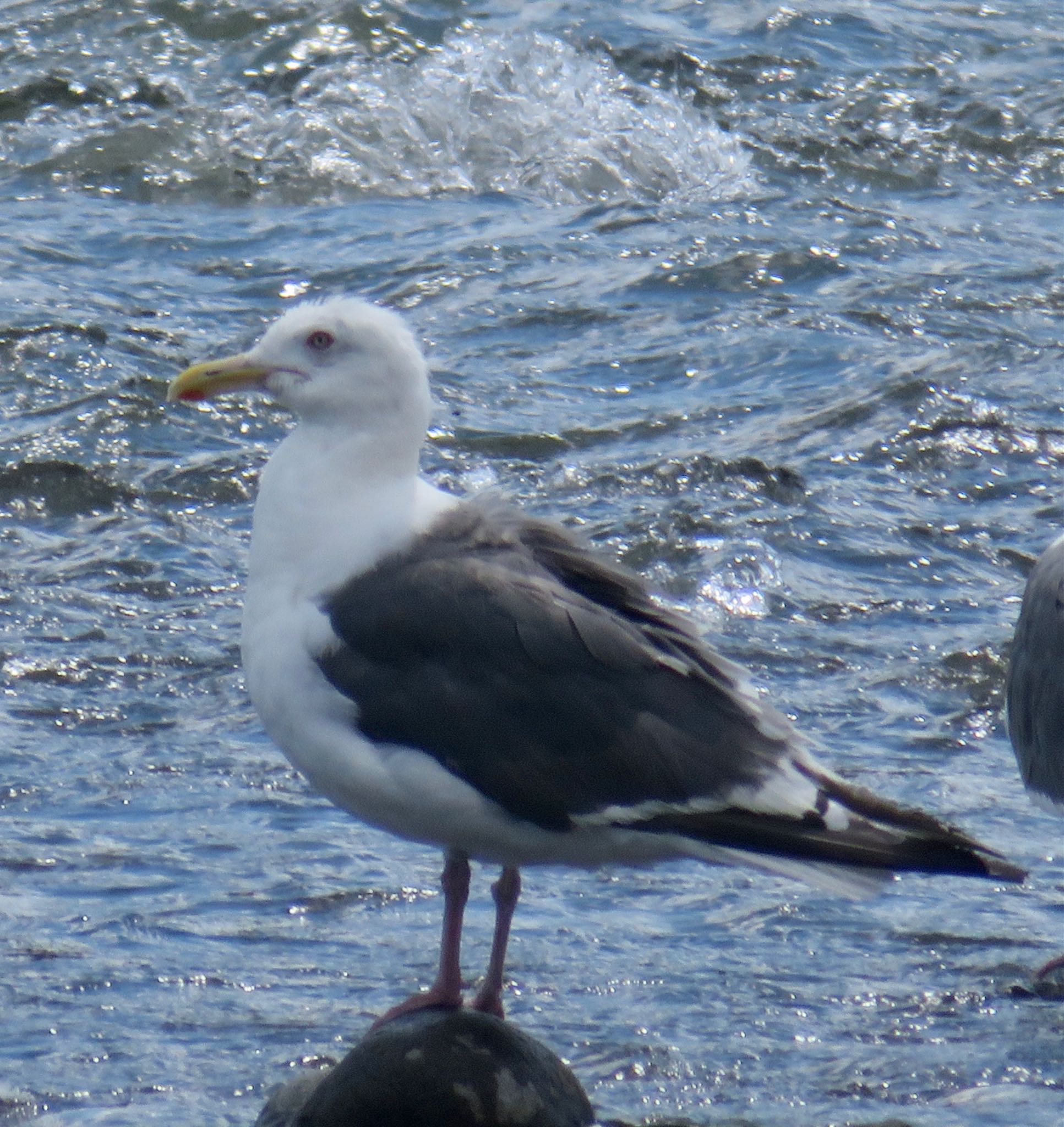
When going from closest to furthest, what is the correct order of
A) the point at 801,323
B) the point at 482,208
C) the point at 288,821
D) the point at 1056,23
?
the point at 288,821 → the point at 801,323 → the point at 482,208 → the point at 1056,23

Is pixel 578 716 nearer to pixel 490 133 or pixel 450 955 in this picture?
pixel 450 955

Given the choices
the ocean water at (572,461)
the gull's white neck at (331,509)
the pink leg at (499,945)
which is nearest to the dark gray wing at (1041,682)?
the ocean water at (572,461)

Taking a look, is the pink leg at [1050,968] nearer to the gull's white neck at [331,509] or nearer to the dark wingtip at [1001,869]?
the dark wingtip at [1001,869]

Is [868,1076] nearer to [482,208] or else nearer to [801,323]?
[801,323]

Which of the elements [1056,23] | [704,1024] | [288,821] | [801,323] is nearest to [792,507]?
[801,323]

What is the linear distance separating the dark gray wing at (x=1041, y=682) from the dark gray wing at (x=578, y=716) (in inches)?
58.8

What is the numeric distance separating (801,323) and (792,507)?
2.13m

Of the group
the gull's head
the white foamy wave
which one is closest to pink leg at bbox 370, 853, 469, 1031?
the gull's head

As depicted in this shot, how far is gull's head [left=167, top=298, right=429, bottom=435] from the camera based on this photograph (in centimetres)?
462

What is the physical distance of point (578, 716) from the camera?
4.29 meters

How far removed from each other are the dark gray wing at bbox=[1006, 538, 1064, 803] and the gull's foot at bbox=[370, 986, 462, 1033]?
6.20ft

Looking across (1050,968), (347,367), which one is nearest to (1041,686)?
(1050,968)

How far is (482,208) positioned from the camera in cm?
1194

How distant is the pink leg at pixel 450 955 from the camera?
176 inches
